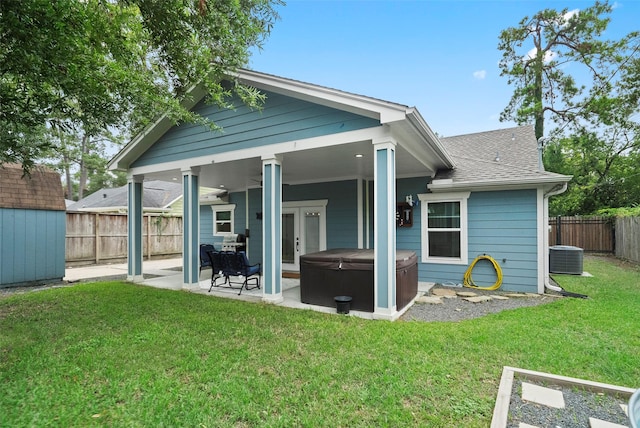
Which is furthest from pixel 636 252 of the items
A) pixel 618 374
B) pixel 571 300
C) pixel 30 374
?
pixel 30 374

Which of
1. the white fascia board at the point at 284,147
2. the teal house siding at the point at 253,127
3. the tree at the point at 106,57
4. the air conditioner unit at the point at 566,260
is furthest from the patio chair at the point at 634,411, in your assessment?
the air conditioner unit at the point at 566,260

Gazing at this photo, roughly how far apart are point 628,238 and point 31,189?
1852cm

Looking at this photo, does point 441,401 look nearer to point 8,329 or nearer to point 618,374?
point 618,374

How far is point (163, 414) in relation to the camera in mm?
2328

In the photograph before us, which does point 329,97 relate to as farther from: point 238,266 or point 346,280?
point 238,266

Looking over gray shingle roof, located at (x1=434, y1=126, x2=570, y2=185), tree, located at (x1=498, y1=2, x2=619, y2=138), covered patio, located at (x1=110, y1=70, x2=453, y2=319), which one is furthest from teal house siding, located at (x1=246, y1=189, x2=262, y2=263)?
tree, located at (x1=498, y1=2, x2=619, y2=138)

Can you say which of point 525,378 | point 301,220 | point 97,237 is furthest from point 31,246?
point 525,378

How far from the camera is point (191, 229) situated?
673 cm

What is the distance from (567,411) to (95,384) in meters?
3.91

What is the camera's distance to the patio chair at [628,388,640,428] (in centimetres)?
123

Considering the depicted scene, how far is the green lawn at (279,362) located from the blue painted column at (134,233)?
268cm

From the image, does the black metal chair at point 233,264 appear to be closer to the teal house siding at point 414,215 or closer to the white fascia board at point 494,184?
the teal house siding at point 414,215

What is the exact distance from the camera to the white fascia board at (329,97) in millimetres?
4363

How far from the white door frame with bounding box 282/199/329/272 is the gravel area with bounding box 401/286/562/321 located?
3349 mm
